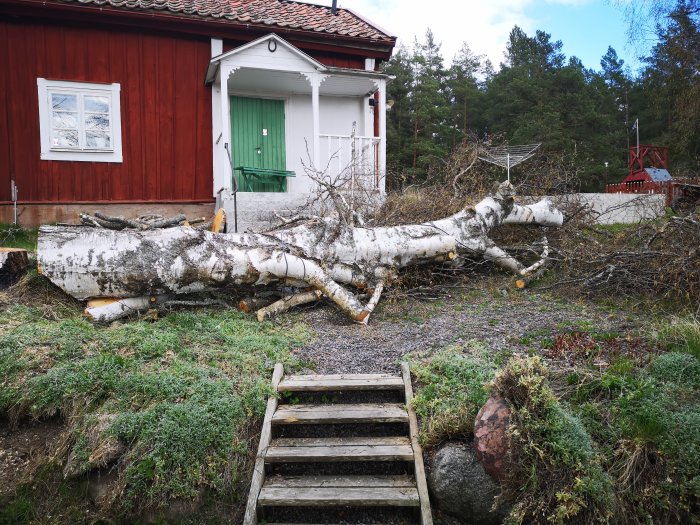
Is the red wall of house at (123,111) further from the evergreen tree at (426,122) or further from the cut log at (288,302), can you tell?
the evergreen tree at (426,122)

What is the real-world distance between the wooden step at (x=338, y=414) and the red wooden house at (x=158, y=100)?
18.6 ft

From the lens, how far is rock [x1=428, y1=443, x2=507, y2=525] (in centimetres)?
343

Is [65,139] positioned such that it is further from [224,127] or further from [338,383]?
[338,383]

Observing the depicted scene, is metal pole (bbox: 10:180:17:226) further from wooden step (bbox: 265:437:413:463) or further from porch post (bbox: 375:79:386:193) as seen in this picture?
wooden step (bbox: 265:437:413:463)

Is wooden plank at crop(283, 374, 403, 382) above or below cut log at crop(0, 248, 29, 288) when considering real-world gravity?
below

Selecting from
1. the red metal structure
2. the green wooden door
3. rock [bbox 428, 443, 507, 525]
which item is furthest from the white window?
the red metal structure

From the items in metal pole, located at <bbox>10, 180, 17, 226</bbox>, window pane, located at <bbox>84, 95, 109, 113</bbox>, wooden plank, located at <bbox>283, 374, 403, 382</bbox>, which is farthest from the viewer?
window pane, located at <bbox>84, 95, 109, 113</bbox>

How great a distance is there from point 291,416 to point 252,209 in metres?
5.73

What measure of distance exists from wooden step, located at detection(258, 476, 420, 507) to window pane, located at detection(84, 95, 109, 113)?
28.0ft

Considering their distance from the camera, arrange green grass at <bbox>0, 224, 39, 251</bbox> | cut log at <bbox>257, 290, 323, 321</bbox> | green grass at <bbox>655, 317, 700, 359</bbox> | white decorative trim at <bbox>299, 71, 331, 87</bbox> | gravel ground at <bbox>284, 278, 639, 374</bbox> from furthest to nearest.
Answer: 1. white decorative trim at <bbox>299, 71, 331, 87</bbox>
2. green grass at <bbox>0, 224, 39, 251</bbox>
3. cut log at <bbox>257, 290, 323, 321</bbox>
4. gravel ground at <bbox>284, 278, 639, 374</bbox>
5. green grass at <bbox>655, 317, 700, 359</bbox>

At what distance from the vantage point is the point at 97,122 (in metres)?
9.75

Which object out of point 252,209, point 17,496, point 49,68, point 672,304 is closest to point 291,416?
point 17,496

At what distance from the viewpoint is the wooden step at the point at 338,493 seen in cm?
348

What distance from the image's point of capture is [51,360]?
4355 mm
